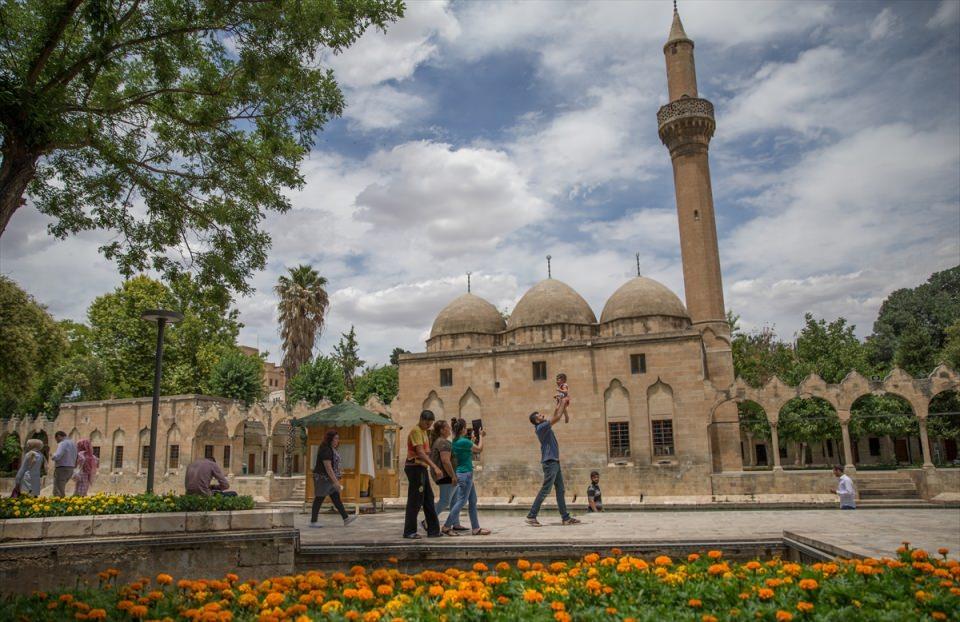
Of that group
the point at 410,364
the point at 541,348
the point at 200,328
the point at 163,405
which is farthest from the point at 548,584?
the point at 200,328

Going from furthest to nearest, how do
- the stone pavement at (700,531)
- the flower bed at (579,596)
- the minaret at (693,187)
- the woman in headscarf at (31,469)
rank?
the minaret at (693,187) → the woman in headscarf at (31,469) → the stone pavement at (700,531) → the flower bed at (579,596)

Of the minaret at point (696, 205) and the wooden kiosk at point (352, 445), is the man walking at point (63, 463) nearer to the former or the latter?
the wooden kiosk at point (352, 445)

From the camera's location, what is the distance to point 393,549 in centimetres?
660

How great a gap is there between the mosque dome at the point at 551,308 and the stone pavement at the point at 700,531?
14524 mm

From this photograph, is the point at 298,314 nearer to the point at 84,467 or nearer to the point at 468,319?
the point at 468,319

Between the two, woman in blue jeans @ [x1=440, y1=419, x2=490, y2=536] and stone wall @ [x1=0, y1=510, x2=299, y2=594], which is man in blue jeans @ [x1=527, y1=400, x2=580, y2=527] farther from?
stone wall @ [x1=0, y1=510, x2=299, y2=594]

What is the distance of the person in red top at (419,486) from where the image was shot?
777cm

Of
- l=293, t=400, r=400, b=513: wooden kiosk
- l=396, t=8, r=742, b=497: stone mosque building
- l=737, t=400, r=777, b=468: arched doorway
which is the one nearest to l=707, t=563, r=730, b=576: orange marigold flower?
l=293, t=400, r=400, b=513: wooden kiosk

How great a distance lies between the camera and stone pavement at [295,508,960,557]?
6.51 metres

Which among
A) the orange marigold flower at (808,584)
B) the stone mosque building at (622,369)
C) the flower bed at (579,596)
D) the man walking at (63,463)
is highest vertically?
the stone mosque building at (622,369)

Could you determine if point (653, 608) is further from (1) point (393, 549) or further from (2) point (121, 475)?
(2) point (121, 475)

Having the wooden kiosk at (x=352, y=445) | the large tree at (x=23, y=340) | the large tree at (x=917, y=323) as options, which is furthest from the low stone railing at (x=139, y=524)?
the large tree at (x=917, y=323)

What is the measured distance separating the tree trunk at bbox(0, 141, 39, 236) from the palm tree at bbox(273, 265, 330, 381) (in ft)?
95.1

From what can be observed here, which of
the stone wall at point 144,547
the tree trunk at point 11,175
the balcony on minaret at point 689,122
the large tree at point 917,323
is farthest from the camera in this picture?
the large tree at point 917,323
